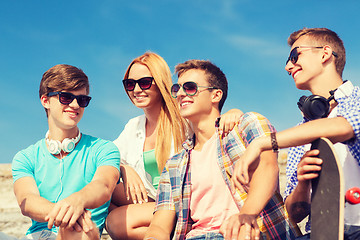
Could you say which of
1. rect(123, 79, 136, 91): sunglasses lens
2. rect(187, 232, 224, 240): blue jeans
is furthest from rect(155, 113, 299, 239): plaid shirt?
rect(123, 79, 136, 91): sunglasses lens

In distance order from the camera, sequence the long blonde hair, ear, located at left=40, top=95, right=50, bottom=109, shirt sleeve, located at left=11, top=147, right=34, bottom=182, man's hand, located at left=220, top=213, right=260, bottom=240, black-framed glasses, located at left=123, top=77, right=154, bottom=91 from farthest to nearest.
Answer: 1. black-framed glasses, located at left=123, top=77, right=154, bottom=91
2. the long blonde hair
3. ear, located at left=40, top=95, right=50, bottom=109
4. shirt sleeve, located at left=11, top=147, right=34, bottom=182
5. man's hand, located at left=220, top=213, right=260, bottom=240

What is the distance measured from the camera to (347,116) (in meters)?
2.49

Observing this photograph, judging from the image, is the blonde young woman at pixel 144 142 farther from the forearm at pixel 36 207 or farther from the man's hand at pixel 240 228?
the man's hand at pixel 240 228

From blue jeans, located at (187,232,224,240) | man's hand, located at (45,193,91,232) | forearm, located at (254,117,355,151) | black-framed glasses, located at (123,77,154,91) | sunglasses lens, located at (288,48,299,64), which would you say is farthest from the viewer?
black-framed glasses, located at (123,77,154,91)

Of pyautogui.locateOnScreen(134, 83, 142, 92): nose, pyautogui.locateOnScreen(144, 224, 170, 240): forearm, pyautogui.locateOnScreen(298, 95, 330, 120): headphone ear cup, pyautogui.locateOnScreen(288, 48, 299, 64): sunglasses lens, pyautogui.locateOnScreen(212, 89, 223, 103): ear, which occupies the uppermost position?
pyautogui.locateOnScreen(134, 83, 142, 92): nose

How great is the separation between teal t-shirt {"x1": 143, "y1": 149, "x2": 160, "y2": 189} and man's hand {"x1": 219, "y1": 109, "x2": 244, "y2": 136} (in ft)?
3.86

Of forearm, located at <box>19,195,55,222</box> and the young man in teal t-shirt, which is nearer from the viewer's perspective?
forearm, located at <box>19,195,55,222</box>

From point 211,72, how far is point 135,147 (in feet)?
4.30

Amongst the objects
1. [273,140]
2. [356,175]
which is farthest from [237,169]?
[356,175]

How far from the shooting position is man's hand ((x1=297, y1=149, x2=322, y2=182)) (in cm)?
250

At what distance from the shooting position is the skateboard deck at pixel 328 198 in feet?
7.41

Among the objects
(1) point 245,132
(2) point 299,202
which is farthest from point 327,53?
(2) point 299,202

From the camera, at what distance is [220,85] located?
13.2 ft

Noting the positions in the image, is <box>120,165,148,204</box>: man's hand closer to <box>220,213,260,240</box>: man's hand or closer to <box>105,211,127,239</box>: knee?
<box>105,211,127,239</box>: knee
